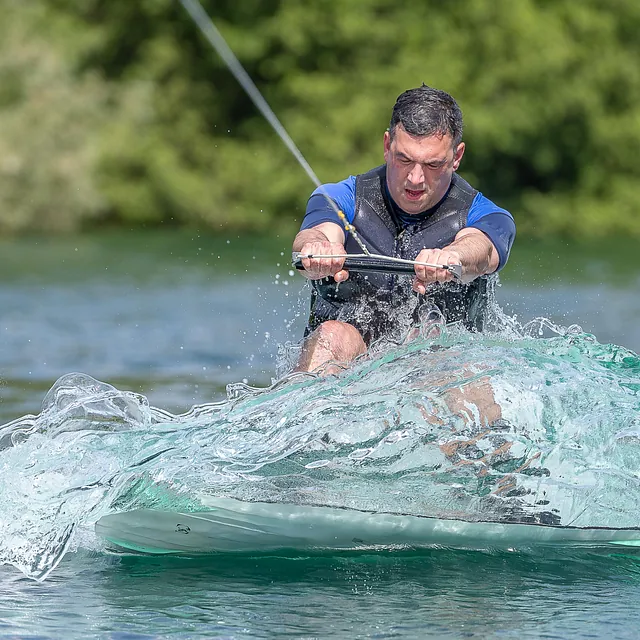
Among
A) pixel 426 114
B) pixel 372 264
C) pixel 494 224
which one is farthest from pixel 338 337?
pixel 426 114

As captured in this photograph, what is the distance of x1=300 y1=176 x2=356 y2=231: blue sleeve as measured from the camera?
17.4 feet

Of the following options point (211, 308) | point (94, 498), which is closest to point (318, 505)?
point (94, 498)

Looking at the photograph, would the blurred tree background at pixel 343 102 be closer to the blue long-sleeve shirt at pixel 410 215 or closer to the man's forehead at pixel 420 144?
the blue long-sleeve shirt at pixel 410 215

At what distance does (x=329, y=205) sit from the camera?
5.36 m

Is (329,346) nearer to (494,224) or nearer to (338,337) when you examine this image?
(338,337)

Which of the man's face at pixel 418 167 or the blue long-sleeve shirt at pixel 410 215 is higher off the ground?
the man's face at pixel 418 167

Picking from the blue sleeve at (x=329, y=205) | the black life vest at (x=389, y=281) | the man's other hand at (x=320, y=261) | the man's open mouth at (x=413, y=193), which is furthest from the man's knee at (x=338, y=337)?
the man's open mouth at (x=413, y=193)

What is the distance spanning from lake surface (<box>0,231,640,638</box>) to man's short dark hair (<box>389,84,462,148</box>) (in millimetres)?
1575

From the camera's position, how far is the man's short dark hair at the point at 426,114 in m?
4.99

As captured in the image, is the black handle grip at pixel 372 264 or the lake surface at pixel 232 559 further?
the black handle grip at pixel 372 264

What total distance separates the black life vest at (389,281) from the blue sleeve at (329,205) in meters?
0.03

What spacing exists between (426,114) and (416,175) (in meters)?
0.24

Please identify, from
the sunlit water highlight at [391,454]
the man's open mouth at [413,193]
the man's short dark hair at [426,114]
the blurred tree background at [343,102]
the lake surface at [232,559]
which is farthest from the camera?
the blurred tree background at [343,102]

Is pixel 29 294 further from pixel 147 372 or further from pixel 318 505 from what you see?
pixel 318 505
